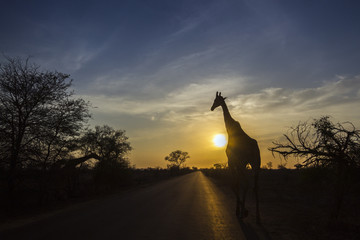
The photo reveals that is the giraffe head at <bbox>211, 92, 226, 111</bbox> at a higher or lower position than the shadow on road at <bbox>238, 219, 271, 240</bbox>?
higher

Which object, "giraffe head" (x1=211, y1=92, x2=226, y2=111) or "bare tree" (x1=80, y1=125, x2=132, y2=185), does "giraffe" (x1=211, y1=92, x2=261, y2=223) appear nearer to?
"giraffe head" (x1=211, y1=92, x2=226, y2=111)

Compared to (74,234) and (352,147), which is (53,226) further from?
(352,147)

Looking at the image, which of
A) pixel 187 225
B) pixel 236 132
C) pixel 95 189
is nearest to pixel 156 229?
pixel 187 225

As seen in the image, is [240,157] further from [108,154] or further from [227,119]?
[108,154]

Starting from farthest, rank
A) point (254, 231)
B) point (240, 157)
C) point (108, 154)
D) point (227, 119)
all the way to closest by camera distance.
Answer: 1. point (108, 154)
2. point (227, 119)
3. point (240, 157)
4. point (254, 231)

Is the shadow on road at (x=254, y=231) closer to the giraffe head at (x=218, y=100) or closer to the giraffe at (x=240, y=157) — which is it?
the giraffe at (x=240, y=157)

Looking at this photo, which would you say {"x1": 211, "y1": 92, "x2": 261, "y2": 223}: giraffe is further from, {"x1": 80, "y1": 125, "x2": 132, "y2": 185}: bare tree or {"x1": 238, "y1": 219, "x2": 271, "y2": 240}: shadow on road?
{"x1": 80, "y1": 125, "x2": 132, "y2": 185}: bare tree

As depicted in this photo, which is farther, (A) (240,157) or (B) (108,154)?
(B) (108,154)

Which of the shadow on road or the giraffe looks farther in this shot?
the giraffe

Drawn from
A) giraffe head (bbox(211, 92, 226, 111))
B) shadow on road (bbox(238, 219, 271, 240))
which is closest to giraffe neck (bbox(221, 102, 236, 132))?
giraffe head (bbox(211, 92, 226, 111))

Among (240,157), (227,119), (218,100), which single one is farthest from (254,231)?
(218,100)

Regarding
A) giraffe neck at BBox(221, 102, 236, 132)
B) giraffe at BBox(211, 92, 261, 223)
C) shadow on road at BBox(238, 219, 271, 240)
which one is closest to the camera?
shadow on road at BBox(238, 219, 271, 240)

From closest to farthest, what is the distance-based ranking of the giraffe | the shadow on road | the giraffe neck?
the shadow on road, the giraffe, the giraffe neck

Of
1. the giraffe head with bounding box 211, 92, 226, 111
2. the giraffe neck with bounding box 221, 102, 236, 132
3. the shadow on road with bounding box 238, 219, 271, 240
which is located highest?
the giraffe head with bounding box 211, 92, 226, 111
